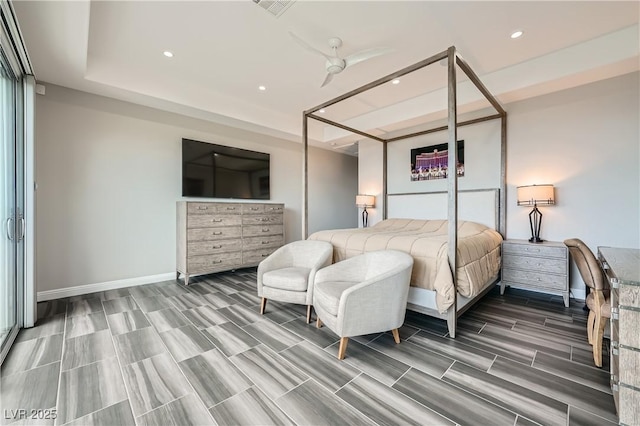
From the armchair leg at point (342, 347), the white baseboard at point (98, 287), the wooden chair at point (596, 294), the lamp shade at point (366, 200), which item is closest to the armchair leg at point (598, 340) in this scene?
the wooden chair at point (596, 294)

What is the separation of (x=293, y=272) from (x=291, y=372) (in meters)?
1.04

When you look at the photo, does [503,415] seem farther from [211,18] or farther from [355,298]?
[211,18]

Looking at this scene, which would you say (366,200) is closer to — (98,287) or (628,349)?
(628,349)

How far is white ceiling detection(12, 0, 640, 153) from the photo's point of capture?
93.1 inches

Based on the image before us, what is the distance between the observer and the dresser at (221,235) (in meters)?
3.96

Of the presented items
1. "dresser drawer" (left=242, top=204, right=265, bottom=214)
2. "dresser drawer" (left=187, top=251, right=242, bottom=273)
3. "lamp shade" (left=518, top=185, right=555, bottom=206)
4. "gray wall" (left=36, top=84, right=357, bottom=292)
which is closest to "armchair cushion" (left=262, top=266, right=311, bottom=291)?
"dresser drawer" (left=187, top=251, right=242, bottom=273)

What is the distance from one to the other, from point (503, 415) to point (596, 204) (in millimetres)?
3221

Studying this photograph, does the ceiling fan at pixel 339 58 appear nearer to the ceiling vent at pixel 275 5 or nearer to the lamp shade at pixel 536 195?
the ceiling vent at pixel 275 5

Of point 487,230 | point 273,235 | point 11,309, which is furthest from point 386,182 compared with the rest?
point 11,309

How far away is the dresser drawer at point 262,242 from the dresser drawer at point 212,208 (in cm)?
56

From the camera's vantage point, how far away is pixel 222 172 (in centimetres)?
465

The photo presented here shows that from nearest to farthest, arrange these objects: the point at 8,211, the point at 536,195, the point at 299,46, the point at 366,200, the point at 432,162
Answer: the point at 8,211
the point at 299,46
the point at 536,195
the point at 432,162
the point at 366,200

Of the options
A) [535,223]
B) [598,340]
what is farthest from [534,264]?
[598,340]

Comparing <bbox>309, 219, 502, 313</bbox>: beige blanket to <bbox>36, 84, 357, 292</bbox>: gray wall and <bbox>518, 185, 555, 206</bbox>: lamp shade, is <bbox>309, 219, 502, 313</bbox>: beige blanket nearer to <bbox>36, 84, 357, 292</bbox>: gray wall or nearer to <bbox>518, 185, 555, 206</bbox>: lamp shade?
<bbox>518, 185, 555, 206</bbox>: lamp shade
